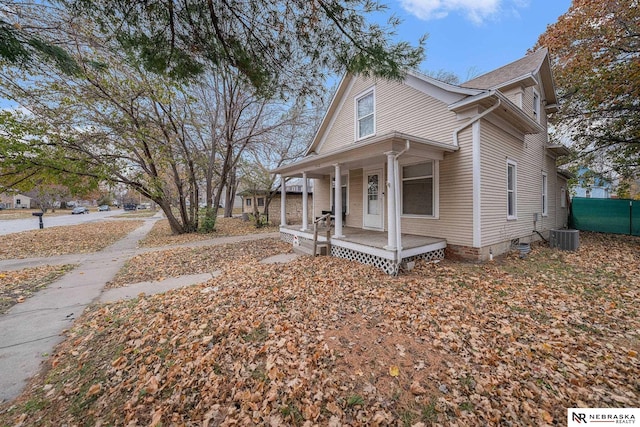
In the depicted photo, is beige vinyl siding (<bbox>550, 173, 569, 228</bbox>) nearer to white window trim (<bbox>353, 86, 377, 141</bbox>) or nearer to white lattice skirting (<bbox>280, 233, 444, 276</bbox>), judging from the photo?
white lattice skirting (<bbox>280, 233, 444, 276</bbox>)

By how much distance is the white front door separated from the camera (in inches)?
334

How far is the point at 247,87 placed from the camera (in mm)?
4117

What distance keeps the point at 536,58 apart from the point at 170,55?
11116 millimetres

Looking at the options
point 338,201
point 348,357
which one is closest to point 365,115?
point 338,201

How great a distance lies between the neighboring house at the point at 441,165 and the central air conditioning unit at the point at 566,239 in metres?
0.62

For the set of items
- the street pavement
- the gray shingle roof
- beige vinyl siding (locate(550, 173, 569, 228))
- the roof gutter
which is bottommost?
the street pavement

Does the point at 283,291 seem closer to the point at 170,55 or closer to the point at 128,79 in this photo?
the point at 170,55

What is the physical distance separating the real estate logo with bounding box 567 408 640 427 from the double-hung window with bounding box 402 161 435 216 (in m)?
5.29

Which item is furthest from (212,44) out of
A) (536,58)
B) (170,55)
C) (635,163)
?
(635,163)

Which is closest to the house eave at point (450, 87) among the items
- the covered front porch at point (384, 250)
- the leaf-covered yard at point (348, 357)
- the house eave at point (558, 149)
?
the covered front porch at point (384, 250)

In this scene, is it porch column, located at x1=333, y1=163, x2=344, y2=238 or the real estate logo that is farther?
porch column, located at x1=333, y1=163, x2=344, y2=238

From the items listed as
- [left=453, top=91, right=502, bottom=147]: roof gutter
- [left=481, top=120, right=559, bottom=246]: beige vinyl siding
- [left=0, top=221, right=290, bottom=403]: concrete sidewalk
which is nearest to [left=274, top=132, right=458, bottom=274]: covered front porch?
[left=453, top=91, right=502, bottom=147]: roof gutter

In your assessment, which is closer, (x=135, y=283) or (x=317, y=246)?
(x=135, y=283)

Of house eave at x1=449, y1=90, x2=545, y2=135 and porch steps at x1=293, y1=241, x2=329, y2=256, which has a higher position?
house eave at x1=449, y1=90, x2=545, y2=135
